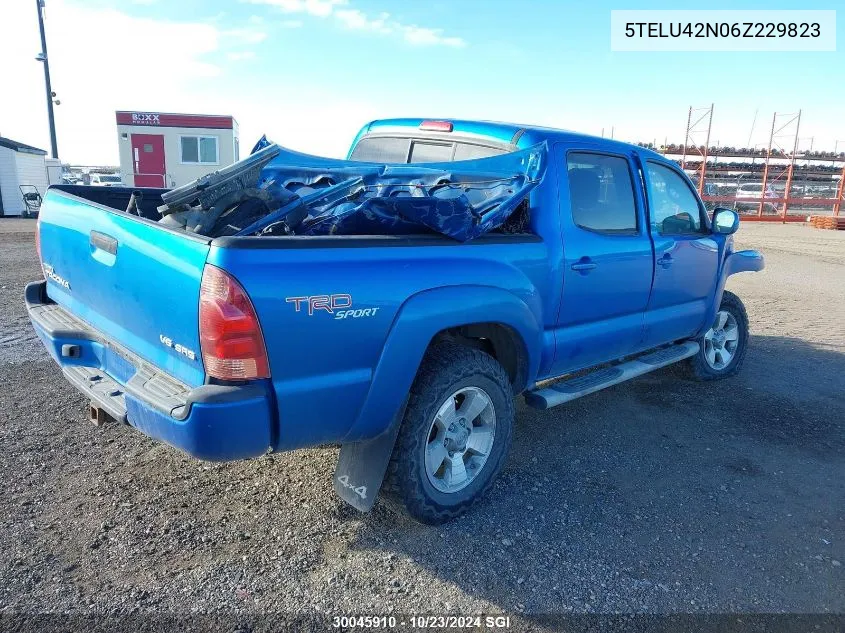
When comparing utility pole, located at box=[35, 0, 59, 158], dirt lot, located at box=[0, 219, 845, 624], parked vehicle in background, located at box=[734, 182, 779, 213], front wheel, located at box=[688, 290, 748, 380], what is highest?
utility pole, located at box=[35, 0, 59, 158]

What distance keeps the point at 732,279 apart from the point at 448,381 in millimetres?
10367

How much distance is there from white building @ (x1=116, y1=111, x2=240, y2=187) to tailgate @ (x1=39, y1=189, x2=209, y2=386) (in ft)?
57.3

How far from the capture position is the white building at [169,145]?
1933 centimetres

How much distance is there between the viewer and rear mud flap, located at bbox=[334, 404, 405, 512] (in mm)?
2859

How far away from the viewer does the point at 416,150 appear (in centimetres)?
457

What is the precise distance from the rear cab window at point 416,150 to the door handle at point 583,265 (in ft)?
2.79

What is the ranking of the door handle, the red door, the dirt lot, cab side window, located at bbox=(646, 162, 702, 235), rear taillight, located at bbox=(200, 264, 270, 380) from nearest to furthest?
1. rear taillight, located at bbox=(200, 264, 270, 380)
2. the dirt lot
3. the door handle
4. cab side window, located at bbox=(646, 162, 702, 235)
5. the red door

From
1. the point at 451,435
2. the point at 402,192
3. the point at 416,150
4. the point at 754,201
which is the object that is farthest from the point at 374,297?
the point at 754,201

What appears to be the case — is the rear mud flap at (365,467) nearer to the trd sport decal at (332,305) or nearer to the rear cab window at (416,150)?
the trd sport decal at (332,305)

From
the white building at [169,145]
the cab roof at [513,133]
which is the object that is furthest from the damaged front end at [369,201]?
the white building at [169,145]

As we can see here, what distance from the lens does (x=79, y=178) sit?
3603cm

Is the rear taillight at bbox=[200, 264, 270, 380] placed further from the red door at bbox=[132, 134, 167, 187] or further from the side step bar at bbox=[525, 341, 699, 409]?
the red door at bbox=[132, 134, 167, 187]

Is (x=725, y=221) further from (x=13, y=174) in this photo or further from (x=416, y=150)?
(x=13, y=174)

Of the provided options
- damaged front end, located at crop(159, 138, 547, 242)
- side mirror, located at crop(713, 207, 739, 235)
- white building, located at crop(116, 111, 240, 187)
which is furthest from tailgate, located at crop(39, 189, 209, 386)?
white building, located at crop(116, 111, 240, 187)
